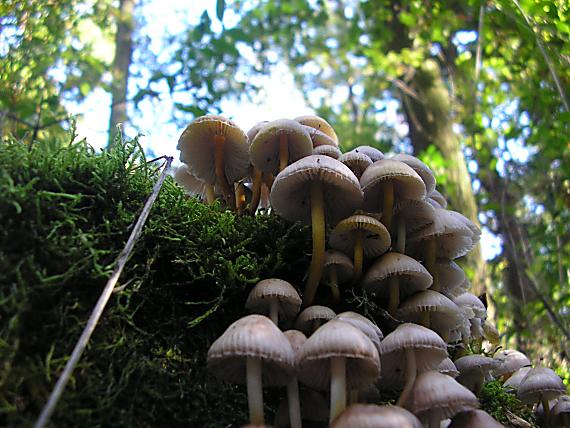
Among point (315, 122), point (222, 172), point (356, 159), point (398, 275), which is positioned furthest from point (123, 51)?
point (398, 275)

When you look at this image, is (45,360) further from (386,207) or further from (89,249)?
(386,207)

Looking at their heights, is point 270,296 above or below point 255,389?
above

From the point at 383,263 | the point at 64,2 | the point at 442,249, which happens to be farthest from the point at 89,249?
the point at 64,2

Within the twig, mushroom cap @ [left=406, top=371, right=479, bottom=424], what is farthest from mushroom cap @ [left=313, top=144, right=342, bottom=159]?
mushroom cap @ [left=406, top=371, right=479, bottom=424]

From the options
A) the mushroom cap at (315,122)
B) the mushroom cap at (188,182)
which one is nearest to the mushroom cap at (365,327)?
the mushroom cap at (315,122)

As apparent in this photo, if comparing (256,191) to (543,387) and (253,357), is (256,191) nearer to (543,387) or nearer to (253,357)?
(253,357)

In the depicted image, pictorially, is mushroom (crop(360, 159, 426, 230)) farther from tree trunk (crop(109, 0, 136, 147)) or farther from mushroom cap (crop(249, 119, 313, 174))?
tree trunk (crop(109, 0, 136, 147))
